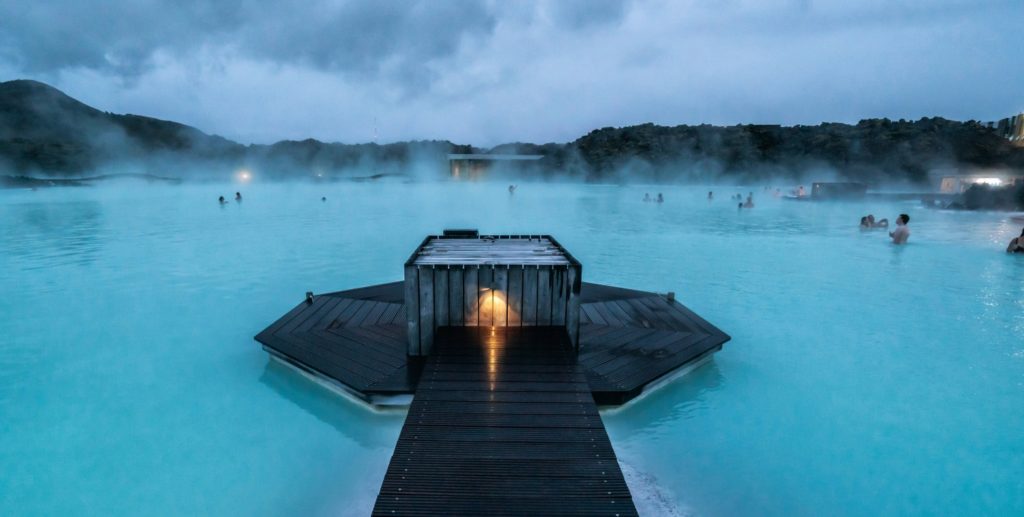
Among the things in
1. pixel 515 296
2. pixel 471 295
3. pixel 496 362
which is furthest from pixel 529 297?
pixel 496 362

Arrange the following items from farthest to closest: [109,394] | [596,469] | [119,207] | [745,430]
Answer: [119,207] < [109,394] < [745,430] < [596,469]

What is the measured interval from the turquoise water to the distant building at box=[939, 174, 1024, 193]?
127 feet

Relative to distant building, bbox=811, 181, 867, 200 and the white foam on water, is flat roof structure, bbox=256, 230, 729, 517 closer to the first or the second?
the white foam on water

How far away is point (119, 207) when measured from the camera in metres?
35.3

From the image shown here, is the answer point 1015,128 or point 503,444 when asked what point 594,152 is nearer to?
point 1015,128

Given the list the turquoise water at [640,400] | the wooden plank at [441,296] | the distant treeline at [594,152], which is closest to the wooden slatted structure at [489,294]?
the wooden plank at [441,296]

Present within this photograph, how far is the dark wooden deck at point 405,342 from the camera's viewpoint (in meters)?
6.10

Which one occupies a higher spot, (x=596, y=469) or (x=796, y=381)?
(x=596, y=469)

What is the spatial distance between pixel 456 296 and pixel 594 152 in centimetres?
11605

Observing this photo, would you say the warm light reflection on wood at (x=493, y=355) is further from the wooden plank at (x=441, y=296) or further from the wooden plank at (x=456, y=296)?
the wooden plank at (x=441, y=296)

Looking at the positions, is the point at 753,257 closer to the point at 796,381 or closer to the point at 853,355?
the point at 853,355

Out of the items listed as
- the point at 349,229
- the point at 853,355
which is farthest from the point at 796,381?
the point at 349,229

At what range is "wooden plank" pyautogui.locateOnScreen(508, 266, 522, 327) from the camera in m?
6.10

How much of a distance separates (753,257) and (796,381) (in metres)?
11.9
